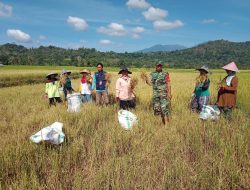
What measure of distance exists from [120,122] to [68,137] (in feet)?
5.07

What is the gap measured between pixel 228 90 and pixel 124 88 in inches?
104

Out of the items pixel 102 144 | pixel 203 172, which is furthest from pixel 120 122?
pixel 203 172

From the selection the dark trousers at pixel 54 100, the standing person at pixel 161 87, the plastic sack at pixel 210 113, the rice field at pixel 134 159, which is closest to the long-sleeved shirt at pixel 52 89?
the dark trousers at pixel 54 100

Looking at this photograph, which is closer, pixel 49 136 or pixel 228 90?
pixel 49 136

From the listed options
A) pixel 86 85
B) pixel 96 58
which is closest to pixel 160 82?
pixel 86 85

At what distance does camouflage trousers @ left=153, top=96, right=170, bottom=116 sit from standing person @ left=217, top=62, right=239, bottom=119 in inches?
46.9

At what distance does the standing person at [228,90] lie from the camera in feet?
21.5

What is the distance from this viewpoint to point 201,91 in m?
7.84

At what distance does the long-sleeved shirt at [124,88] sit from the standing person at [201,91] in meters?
1.75

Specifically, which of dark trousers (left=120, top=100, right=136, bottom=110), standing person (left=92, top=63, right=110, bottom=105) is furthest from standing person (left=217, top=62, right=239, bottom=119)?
standing person (left=92, top=63, right=110, bottom=105)

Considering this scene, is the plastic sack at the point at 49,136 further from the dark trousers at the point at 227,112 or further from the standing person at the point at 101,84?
the standing person at the point at 101,84

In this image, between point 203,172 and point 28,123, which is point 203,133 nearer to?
point 203,172

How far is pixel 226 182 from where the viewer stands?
333 centimetres

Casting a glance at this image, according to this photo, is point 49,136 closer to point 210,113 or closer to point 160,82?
point 160,82
